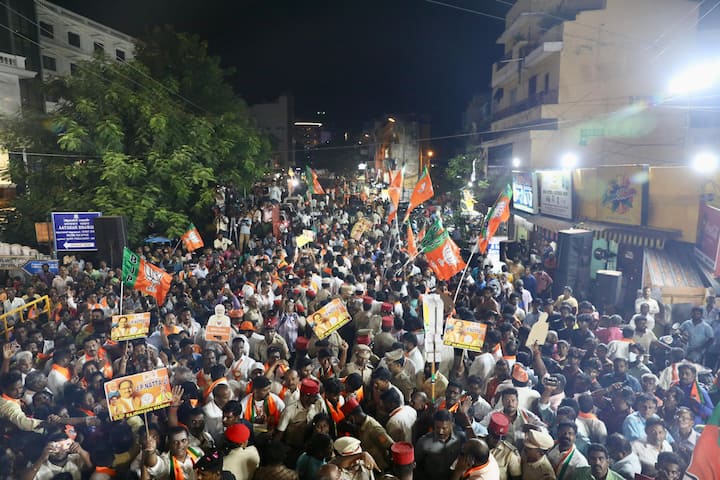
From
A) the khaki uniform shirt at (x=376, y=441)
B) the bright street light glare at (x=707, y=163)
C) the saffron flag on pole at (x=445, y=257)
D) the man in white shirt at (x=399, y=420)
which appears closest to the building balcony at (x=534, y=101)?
the bright street light glare at (x=707, y=163)

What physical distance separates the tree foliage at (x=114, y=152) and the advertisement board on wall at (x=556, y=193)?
12.3 meters

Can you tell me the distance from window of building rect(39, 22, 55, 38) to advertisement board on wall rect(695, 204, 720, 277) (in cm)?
3991

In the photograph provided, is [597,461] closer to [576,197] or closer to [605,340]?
[605,340]

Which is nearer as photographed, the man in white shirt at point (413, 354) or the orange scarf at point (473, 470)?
the orange scarf at point (473, 470)

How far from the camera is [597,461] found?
165 inches

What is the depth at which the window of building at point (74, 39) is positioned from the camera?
37125mm

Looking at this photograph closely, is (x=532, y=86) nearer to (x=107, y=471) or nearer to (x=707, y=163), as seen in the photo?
(x=707, y=163)

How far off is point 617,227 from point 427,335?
34.3 feet

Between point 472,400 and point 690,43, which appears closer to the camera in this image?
point 472,400

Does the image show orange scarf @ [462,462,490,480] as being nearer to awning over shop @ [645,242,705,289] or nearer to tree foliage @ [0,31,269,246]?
awning over shop @ [645,242,705,289]

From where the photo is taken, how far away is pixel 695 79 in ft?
74.1

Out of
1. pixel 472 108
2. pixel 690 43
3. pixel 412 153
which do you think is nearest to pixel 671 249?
pixel 690 43

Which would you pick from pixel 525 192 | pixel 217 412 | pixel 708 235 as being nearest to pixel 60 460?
pixel 217 412

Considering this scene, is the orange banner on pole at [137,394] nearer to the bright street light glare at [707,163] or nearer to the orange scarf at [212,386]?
the orange scarf at [212,386]
